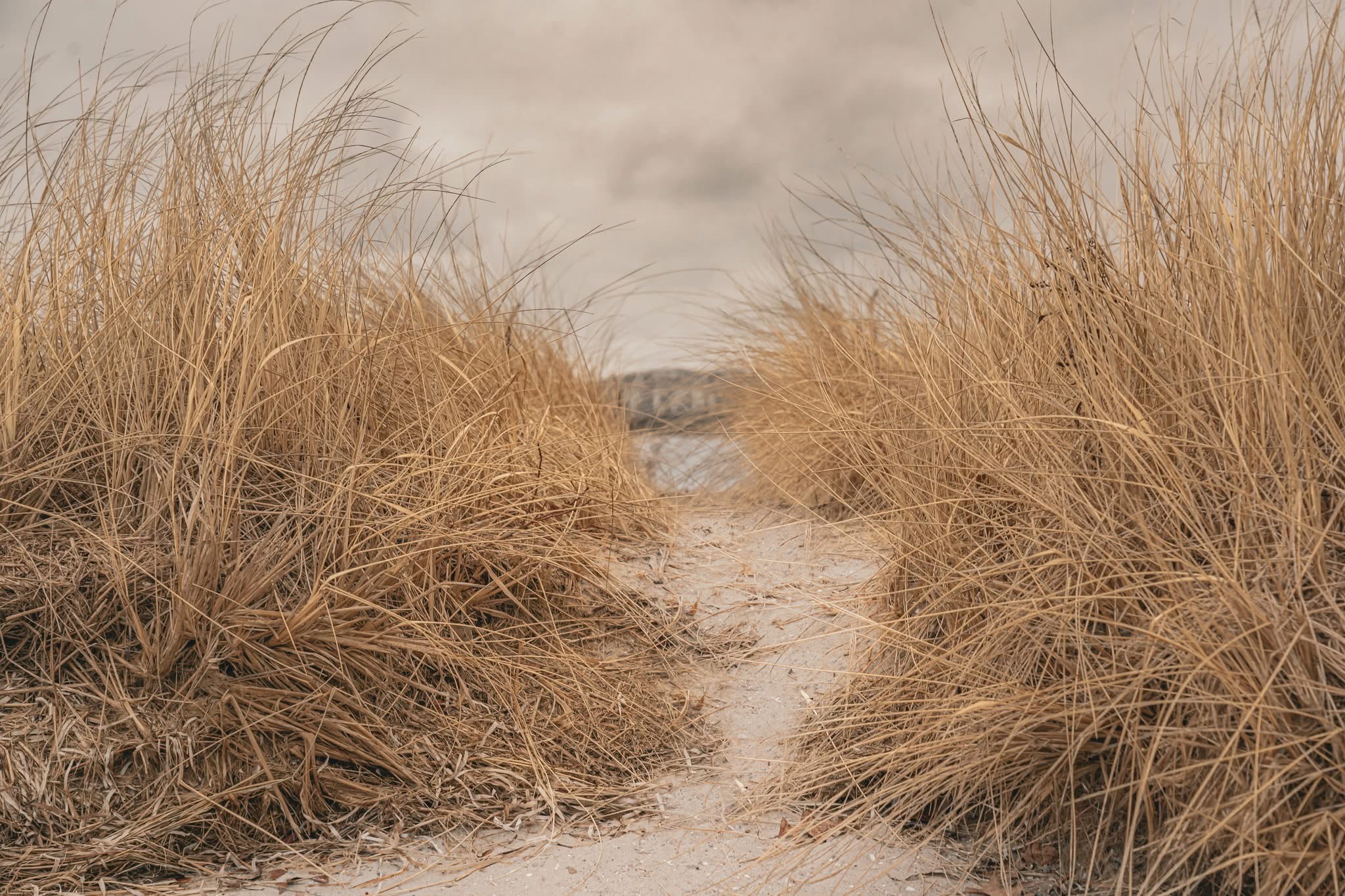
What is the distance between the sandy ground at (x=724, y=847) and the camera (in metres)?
1.75

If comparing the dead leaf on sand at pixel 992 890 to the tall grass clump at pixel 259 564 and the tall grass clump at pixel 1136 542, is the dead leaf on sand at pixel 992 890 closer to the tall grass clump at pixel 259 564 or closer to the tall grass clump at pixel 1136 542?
the tall grass clump at pixel 1136 542

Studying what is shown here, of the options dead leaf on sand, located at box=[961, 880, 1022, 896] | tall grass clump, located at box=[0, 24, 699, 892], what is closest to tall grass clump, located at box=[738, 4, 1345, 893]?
dead leaf on sand, located at box=[961, 880, 1022, 896]

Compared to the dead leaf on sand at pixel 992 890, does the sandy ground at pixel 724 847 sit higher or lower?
higher

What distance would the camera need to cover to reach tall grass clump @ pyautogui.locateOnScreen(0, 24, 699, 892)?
192cm

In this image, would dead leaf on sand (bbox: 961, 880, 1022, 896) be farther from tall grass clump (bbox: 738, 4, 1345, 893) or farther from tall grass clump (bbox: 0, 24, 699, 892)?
tall grass clump (bbox: 0, 24, 699, 892)

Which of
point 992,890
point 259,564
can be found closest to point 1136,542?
point 992,890

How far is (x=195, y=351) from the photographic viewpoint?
2268 mm

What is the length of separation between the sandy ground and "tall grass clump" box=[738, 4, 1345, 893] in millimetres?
114

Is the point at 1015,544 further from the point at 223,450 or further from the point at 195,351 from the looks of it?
the point at 195,351

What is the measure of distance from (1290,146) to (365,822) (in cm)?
217

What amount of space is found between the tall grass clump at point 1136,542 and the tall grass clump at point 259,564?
2.33 feet

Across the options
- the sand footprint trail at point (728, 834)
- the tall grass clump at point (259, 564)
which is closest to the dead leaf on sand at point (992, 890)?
the sand footprint trail at point (728, 834)

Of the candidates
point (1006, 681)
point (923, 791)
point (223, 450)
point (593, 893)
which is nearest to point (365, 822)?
point (593, 893)

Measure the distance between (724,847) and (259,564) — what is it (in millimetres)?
1096
